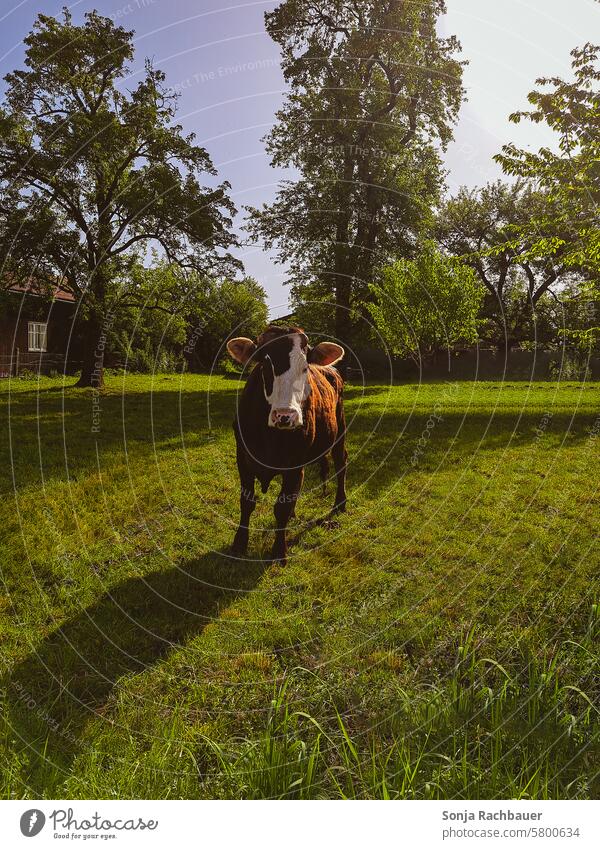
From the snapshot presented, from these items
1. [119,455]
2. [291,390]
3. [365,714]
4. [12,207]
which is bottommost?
[365,714]

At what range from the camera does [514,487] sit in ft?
30.1

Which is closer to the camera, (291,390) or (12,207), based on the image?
(291,390)

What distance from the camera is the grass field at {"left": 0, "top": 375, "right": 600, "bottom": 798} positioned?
299 centimetres

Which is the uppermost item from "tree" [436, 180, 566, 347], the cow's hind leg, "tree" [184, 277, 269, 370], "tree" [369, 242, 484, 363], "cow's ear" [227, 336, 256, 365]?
"tree" [436, 180, 566, 347]

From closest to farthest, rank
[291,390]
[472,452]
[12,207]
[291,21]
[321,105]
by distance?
[291,390]
[291,21]
[321,105]
[472,452]
[12,207]

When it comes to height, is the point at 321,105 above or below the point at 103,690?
above

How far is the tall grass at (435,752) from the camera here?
283 centimetres

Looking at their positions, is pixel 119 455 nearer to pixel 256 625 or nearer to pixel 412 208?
pixel 256 625

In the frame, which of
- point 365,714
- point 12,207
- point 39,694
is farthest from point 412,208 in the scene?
point 12,207

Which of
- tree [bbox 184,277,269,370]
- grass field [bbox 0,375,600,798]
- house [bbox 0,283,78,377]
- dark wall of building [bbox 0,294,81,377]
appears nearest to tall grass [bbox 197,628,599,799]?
grass field [bbox 0,375,600,798]

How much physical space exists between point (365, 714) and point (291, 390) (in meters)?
2.52

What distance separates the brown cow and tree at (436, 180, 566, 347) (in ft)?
20.4

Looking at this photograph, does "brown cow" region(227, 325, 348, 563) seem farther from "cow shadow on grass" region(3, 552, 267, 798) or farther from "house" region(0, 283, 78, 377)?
"house" region(0, 283, 78, 377)
